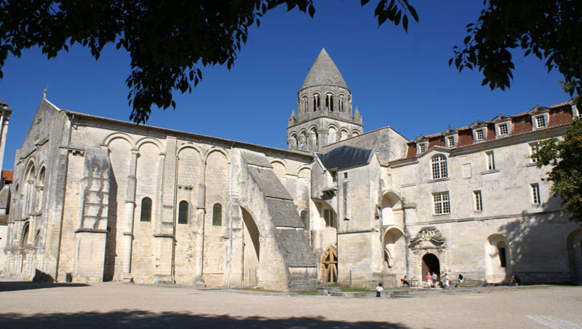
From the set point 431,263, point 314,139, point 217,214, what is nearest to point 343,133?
point 314,139

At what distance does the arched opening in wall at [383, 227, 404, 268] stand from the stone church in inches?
4.0

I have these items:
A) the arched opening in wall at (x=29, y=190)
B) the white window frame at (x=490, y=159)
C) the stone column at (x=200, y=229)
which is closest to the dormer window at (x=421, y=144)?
the white window frame at (x=490, y=159)

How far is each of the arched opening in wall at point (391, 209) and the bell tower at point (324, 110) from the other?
16.2 metres

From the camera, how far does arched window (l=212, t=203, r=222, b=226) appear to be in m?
30.4

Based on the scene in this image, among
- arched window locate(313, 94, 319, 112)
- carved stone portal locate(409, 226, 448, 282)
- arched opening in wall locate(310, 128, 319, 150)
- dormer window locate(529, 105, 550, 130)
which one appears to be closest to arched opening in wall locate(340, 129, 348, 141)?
arched opening in wall locate(310, 128, 319, 150)

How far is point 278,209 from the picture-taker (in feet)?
90.2

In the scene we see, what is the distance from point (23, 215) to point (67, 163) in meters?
7.26

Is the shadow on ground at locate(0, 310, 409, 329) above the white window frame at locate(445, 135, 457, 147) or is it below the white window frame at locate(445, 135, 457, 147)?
below

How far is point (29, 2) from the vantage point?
222 inches

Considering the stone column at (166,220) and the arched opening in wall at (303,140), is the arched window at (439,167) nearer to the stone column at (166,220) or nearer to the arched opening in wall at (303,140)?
the stone column at (166,220)

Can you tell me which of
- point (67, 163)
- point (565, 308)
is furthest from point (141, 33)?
point (67, 163)

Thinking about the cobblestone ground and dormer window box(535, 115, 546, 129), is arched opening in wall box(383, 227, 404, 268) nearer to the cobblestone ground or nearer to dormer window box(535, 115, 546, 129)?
dormer window box(535, 115, 546, 129)

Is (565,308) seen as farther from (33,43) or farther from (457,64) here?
(33,43)

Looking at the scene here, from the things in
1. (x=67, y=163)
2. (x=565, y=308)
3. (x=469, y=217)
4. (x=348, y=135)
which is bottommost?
(x=565, y=308)
